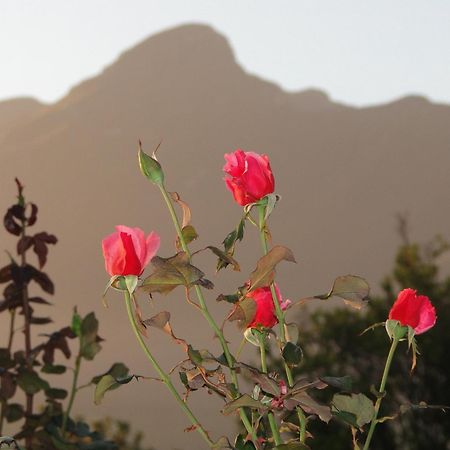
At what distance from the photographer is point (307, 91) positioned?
93000 mm

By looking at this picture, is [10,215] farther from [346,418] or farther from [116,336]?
[116,336]

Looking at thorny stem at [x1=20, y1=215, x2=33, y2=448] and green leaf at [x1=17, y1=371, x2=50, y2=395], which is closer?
green leaf at [x1=17, y1=371, x2=50, y2=395]

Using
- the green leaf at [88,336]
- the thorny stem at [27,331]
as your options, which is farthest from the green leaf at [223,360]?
the thorny stem at [27,331]

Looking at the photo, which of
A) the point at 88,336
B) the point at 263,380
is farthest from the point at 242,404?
the point at 88,336

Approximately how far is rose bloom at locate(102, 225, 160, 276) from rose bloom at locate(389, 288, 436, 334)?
49 centimetres

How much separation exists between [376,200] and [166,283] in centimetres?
8254

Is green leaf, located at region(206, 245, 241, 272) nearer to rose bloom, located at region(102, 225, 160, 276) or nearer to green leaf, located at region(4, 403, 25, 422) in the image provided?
rose bloom, located at region(102, 225, 160, 276)

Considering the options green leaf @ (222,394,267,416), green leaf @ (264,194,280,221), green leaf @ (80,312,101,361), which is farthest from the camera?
green leaf @ (80,312,101,361)

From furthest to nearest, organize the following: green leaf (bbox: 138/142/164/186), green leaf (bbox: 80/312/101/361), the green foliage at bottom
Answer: the green foliage at bottom
green leaf (bbox: 80/312/101/361)
green leaf (bbox: 138/142/164/186)

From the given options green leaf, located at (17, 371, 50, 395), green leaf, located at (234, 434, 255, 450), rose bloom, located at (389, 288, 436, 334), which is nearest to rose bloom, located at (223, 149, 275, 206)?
rose bloom, located at (389, 288, 436, 334)

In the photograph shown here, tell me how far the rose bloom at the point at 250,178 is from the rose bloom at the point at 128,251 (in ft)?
0.61

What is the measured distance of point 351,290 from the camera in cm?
180

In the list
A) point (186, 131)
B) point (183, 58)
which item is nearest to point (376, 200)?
point (186, 131)

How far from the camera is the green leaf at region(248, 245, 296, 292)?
5.62 feet
